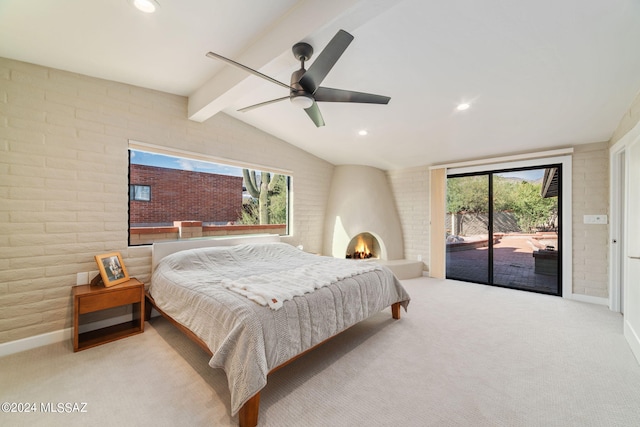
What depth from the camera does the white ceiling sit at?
174 centimetres

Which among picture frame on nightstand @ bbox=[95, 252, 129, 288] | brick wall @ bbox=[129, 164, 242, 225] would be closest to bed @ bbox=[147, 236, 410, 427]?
picture frame on nightstand @ bbox=[95, 252, 129, 288]

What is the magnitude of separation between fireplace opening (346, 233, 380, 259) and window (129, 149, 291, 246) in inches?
65.2

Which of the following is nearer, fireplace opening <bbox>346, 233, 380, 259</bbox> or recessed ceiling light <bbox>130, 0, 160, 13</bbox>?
recessed ceiling light <bbox>130, 0, 160, 13</bbox>

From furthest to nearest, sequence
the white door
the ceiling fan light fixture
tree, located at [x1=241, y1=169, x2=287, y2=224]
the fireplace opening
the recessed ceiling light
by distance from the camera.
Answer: the fireplace opening
tree, located at [x1=241, y1=169, x2=287, y2=224]
the white door
the ceiling fan light fixture
the recessed ceiling light

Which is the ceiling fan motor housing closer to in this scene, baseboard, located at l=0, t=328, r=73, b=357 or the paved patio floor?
baseboard, located at l=0, t=328, r=73, b=357

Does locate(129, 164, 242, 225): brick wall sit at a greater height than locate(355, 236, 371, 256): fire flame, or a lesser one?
greater

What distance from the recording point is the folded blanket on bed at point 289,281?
185cm

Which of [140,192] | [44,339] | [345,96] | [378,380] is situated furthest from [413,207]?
[44,339]

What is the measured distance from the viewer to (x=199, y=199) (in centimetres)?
381

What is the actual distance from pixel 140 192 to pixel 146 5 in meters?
2.10

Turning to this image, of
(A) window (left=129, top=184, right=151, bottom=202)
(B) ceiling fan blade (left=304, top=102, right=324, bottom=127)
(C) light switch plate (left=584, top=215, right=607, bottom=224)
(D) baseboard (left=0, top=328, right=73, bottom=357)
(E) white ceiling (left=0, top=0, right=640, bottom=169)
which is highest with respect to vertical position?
(E) white ceiling (left=0, top=0, right=640, bottom=169)

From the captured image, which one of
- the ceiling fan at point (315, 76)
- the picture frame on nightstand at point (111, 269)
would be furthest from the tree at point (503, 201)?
the picture frame on nightstand at point (111, 269)

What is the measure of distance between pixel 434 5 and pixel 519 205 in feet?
12.8

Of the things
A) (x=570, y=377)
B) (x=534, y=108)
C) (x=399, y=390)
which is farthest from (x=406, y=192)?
(x=399, y=390)
